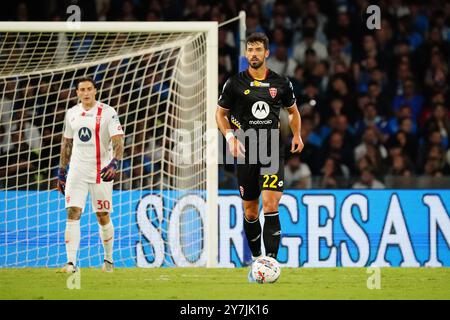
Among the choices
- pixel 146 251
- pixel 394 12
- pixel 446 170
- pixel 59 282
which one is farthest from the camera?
pixel 394 12

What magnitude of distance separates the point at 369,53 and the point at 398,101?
93cm

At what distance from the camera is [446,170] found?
14.9 metres

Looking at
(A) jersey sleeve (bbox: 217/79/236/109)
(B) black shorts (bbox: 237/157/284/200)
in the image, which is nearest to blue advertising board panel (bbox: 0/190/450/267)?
(B) black shorts (bbox: 237/157/284/200)

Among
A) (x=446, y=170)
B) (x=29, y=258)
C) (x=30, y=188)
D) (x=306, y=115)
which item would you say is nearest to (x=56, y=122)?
(x=30, y=188)

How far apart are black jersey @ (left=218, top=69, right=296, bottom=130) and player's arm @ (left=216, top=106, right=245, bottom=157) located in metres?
0.06

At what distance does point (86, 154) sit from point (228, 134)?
1980 millimetres

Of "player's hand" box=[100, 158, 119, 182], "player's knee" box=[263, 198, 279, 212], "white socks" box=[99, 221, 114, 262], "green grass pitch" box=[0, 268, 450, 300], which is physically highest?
"player's hand" box=[100, 158, 119, 182]

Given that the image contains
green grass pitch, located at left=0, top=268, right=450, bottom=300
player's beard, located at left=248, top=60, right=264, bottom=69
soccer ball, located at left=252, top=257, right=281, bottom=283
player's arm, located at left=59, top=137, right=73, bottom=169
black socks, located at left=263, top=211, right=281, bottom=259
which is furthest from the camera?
player's arm, located at left=59, top=137, right=73, bottom=169

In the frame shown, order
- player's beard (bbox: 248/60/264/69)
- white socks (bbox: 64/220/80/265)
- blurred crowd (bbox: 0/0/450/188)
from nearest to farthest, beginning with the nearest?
player's beard (bbox: 248/60/264/69), white socks (bbox: 64/220/80/265), blurred crowd (bbox: 0/0/450/188)

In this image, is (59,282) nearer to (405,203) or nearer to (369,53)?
(405,203)

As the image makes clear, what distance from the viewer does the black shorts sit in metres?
8.98

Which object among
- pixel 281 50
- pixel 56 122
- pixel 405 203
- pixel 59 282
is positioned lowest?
pixel 59 282

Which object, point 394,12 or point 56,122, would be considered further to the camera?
point 394,12

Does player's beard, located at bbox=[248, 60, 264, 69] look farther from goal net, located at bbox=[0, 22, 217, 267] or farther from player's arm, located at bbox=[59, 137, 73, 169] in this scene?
player's arm, located at bbox=[59, 137, 73, 169]
